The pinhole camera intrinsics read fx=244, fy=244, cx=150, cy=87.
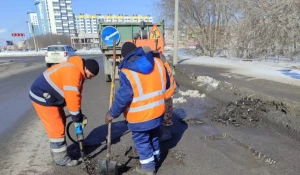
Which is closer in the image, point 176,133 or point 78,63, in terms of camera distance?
point 78,63

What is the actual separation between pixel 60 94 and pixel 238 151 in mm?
2865

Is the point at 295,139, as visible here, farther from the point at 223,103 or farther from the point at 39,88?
the point at 39,88

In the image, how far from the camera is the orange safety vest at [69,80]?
3223mm

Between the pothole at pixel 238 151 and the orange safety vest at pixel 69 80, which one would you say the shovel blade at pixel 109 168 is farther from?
the pothole at pixel 238 151

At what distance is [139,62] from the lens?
9.60 feet

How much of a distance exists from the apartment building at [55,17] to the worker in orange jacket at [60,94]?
4048 inches

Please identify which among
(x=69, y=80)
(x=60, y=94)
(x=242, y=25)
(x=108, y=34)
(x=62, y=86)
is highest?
(x=242, y=25)

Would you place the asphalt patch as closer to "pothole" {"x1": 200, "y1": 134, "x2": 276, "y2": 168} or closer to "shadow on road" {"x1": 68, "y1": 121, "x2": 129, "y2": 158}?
"pothole" {"x1": 200, "y1": 134, "x2": 276, "y2": 168}

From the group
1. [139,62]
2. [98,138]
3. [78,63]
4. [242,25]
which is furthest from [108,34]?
[242,25]

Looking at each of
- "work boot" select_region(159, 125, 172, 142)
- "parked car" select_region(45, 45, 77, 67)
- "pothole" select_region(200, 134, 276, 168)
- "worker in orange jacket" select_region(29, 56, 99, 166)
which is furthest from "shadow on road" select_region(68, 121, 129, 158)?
"parked car" select_region(45, 45, 77, 67)

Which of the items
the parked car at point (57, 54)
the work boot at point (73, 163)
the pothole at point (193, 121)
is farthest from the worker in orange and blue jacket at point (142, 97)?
the parked car at point (57, 54)

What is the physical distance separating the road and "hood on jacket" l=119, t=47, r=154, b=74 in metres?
1.48

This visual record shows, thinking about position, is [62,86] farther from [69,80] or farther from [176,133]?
[176,133]

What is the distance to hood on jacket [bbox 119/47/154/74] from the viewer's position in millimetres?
2912
